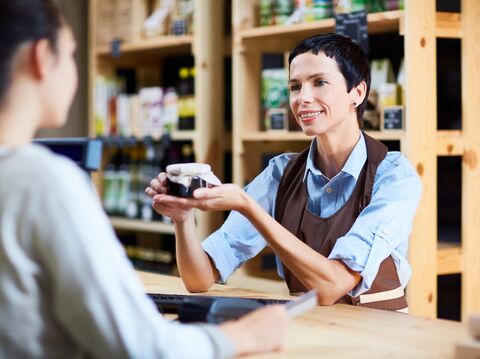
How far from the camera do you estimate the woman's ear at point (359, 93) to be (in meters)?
2.38

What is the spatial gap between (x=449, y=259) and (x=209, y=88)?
4.78 feet

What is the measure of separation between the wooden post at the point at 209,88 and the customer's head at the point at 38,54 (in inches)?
107

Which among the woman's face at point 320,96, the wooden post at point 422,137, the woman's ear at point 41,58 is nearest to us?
the woman's ear at point 41,58

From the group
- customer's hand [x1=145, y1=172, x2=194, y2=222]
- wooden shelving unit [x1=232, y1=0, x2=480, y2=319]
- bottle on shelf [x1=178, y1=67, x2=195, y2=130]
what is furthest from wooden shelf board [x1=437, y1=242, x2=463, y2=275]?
bottle on shelf [x1=178, y1=67, x2=195, y2=130]

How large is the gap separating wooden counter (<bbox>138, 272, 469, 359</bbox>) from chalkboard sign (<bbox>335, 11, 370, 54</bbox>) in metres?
1.42

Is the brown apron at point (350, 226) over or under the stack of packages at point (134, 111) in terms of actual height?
under

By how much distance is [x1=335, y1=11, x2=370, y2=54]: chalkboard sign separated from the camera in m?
3.10

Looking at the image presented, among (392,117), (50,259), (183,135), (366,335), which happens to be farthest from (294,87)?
(183,135)

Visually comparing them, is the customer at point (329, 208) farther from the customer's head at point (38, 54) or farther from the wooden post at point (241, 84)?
the wooden post at point (241, 84)

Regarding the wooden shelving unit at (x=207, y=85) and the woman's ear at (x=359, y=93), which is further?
the wooden shelving unit at (x=207, y=85)

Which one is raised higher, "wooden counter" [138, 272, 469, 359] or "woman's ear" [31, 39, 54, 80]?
"woman's ear" [31, 39, 54, 80]

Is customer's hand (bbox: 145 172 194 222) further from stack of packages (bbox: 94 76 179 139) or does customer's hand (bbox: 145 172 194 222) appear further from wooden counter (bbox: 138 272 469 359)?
stack of packages (bbox: 94 76 179 139)

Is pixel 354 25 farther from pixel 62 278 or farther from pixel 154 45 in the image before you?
pixel 62 278

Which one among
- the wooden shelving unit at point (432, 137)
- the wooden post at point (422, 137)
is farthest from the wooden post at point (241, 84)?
the wooden post at point (422, 137)
